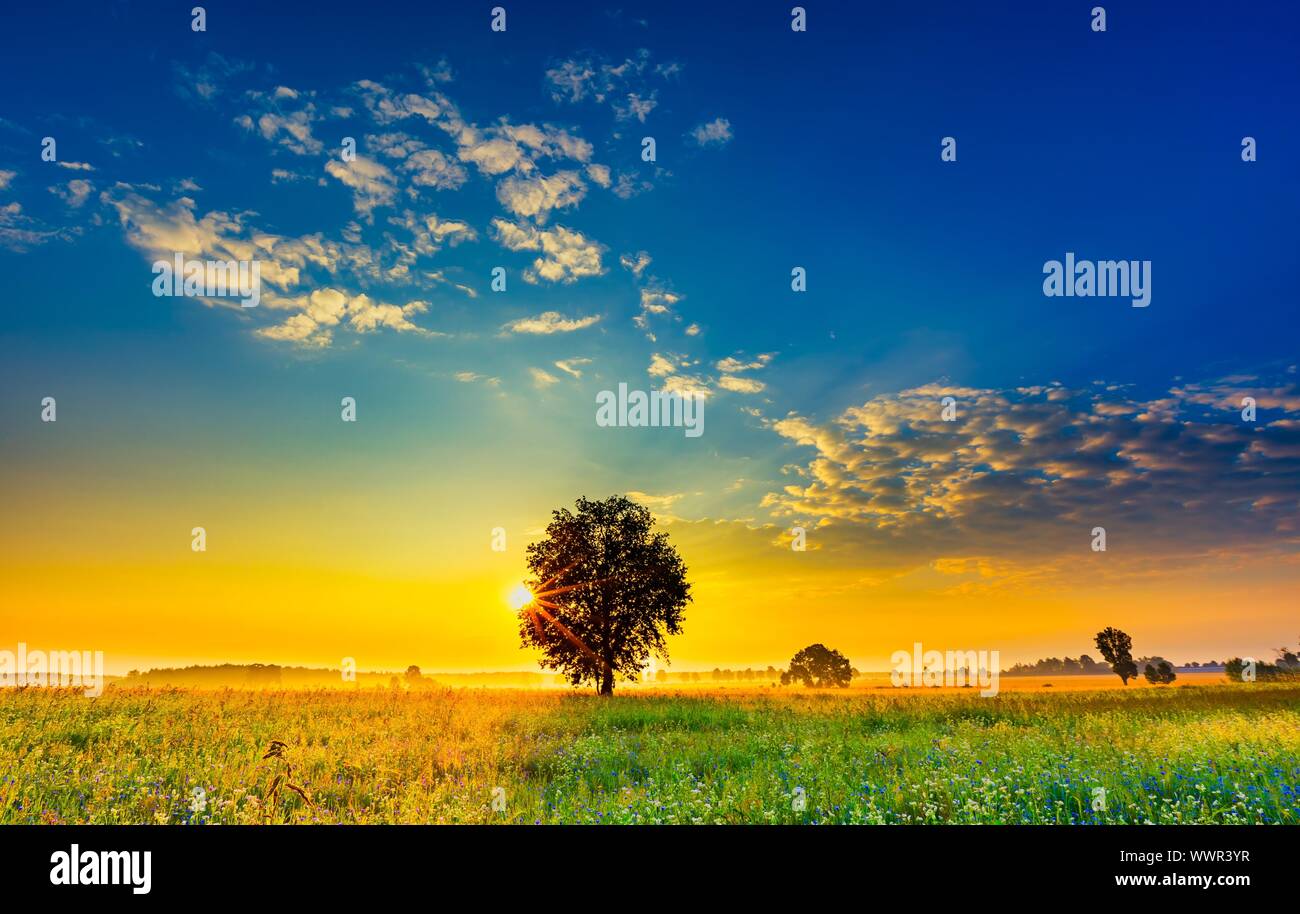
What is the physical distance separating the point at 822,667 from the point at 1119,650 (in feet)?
135

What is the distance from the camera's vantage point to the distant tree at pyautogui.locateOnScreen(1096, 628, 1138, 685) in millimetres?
97812

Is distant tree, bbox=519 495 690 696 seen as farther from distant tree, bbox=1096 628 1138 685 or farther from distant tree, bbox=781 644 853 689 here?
distant tree, bbox=1096 628 1138 685

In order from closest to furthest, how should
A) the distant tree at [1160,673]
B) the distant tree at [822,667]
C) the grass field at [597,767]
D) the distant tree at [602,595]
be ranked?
the grass field at [597,767], the distant tree at [602,595], the distant tree at [1160,673], the distant tree at [822,667]

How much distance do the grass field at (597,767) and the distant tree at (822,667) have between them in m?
87.9

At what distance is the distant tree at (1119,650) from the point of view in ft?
321
